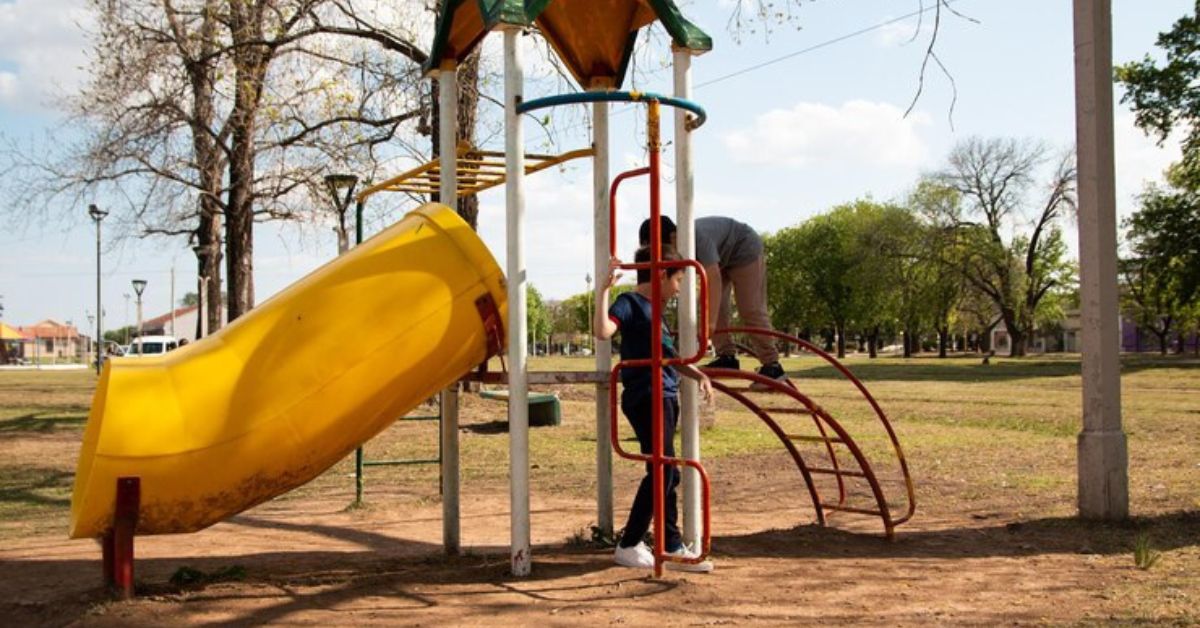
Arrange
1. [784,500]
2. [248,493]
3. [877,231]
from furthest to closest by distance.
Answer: [877,231]
[784,500]
[248,493]

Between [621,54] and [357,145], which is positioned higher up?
[357,145]

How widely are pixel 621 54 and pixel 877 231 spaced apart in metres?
58.2

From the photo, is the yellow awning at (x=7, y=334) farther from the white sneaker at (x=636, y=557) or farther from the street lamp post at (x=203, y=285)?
the white sneaker at (x=636, y=557)

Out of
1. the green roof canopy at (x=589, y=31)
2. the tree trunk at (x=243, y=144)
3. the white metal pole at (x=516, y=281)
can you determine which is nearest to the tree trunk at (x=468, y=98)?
the tree trunk at (x=243, y=144)

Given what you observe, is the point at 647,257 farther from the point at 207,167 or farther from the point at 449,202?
the point at 207,167

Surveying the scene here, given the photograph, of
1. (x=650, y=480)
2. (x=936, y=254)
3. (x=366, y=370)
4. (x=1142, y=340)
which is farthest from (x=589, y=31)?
(x=1142, y=340)

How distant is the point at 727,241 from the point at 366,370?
3.02m

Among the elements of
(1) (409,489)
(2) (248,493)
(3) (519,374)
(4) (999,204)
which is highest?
(4) (999,204)

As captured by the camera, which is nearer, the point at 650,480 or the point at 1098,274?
the point at 650,480

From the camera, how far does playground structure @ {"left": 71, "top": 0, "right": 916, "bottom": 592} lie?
5000 millimetres

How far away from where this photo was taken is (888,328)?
89.6 meters

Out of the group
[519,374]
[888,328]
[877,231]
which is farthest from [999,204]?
[519,374]

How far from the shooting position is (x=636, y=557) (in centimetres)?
572

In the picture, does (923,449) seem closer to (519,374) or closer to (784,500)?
(784,500)
